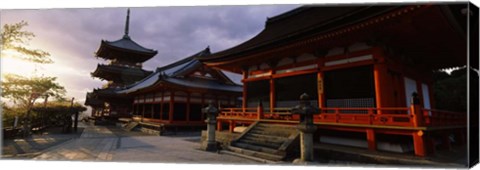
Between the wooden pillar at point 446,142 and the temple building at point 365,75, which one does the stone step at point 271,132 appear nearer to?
the temple building at point 365,75

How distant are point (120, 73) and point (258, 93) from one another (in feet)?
50.5

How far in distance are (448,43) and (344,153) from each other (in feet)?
10.7

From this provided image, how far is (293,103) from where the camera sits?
6863 mm

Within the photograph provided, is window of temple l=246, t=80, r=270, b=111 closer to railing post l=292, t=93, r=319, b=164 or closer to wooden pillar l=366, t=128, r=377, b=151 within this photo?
railing post l=292, t=93, r=319, b=164

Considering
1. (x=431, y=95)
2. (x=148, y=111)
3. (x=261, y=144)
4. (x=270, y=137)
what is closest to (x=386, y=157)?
(x=270, y=137)

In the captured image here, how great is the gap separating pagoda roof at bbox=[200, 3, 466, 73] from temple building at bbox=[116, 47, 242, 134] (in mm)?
5486

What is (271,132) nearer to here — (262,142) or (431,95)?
(262,142)

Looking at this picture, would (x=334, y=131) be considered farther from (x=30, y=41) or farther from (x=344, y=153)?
(x=30, y=41)

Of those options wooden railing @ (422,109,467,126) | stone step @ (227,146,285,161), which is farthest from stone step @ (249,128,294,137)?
wooden railing @ (422,109,467,126)

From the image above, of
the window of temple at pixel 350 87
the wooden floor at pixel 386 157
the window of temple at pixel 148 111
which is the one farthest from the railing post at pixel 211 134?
the window of temple at pixel 148 111

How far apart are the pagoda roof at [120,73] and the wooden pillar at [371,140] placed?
60.2 ft

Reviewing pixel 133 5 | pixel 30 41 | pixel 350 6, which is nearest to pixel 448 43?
pixel 350 6

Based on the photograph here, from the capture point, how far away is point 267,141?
5.74m

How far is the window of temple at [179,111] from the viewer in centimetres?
1199
